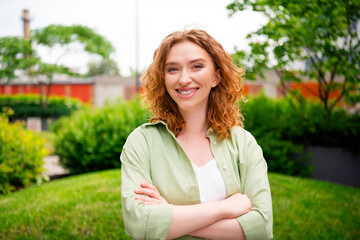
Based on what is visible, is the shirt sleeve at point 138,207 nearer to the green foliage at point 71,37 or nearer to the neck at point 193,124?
the neck at point 193,124

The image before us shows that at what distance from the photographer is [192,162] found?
195cm

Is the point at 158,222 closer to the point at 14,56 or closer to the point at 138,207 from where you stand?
the point at 138,207

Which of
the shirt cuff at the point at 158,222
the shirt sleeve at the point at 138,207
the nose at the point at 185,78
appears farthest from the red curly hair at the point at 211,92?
the shirt cuff at the point at 158,222

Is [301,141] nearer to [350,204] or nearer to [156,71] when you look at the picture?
[350,204]

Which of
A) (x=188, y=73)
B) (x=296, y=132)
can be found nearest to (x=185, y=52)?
(x=188, y=73)

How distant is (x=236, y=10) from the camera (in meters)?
3.87

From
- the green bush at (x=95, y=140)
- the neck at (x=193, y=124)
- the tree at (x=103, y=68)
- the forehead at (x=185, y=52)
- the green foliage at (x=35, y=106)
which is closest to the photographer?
the forehead at (x=185, y=52)

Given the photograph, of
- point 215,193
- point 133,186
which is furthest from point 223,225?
point 133,186

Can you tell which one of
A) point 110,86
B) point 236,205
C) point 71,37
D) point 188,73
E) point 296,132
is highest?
point 71,37

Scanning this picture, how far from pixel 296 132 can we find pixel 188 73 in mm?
6033

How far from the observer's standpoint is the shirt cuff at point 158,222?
1656mm

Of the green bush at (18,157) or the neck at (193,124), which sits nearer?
the neck at (193,124)

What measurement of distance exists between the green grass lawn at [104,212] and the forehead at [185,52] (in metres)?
2.46

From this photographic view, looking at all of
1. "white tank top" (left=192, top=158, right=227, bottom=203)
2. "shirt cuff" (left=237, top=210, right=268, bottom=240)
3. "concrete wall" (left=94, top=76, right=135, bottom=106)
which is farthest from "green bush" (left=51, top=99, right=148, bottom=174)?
"concrete wall" (left=94, top=76, right=135, bottom=106)
